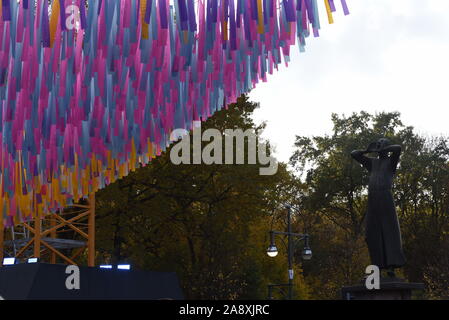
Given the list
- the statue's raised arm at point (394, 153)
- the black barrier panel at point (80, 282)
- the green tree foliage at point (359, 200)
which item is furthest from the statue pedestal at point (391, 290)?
the green tree foliage at point (359, 200)

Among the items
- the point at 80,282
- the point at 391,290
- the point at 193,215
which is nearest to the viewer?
the point at 391,290

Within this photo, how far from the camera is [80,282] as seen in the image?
60.9ft

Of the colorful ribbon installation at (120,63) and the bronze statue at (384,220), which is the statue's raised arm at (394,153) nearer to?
the bronze statue at (384,220)

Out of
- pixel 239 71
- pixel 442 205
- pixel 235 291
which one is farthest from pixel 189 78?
pixel 442 205

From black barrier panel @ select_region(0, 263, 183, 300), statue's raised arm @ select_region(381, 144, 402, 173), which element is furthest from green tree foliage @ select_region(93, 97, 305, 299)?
statue's raised arm @ select_region(381, 144, 402, 173)

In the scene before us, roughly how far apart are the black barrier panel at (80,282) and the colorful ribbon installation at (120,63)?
537 inches

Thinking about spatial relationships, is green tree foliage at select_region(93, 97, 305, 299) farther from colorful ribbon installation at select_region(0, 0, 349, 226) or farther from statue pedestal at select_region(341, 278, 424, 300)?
colorful ribbon installation at select_region(0, 0, 349, 226)
